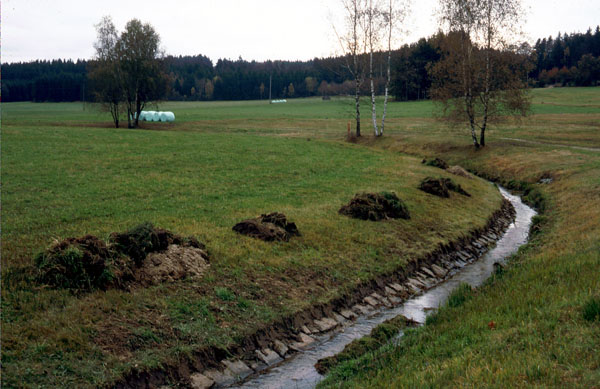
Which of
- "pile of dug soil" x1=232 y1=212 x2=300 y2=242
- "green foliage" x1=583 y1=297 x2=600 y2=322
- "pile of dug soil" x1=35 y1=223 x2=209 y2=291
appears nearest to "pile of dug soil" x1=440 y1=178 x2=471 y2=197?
"pile of dug soil" x1=232 y1=212 x2=300 y2=242

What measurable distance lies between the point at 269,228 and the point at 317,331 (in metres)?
4.89

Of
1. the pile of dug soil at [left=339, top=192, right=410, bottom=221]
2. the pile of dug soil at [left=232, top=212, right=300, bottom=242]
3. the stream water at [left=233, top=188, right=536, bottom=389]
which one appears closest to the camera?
the stream water at [left=233, top=188, right=536, bottom=389]

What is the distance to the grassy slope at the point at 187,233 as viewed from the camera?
977 centimetres

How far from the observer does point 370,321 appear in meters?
13.8

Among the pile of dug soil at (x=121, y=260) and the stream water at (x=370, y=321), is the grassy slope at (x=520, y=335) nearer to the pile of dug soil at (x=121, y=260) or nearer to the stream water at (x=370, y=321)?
the stream water at (x=370, y=321)

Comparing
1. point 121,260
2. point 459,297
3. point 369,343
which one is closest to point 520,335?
point 369,343

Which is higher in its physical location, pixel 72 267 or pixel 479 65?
pixel 479 65

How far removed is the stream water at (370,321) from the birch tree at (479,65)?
26.1 m

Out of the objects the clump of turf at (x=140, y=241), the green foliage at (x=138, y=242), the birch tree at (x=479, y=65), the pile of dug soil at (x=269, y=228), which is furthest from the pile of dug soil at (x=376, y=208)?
the birch tree at (x=479, y=65)

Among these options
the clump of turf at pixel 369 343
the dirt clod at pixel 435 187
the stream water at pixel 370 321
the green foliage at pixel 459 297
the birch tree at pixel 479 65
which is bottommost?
the stream water at pixel 370 321

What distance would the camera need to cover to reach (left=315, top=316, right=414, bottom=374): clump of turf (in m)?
10.9

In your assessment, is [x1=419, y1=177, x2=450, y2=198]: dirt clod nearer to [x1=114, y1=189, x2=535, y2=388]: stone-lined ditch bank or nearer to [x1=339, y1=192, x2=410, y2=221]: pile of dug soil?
[x1=339, y1=192, x2=410, y2=221]: pile of dug soil

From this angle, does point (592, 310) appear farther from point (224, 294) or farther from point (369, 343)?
point (224, 294)

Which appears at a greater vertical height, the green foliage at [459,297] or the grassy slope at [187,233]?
the grassy slope at [187,233]
